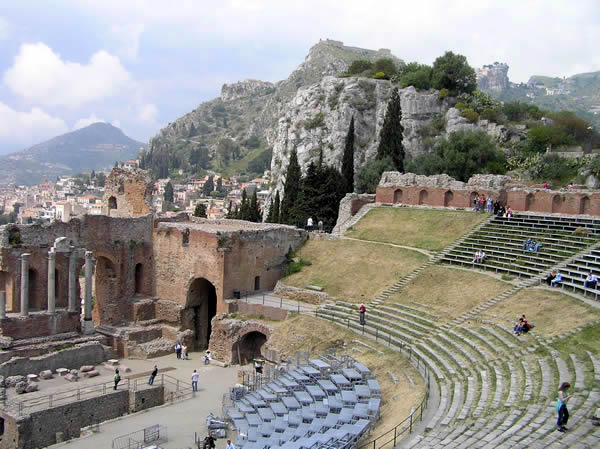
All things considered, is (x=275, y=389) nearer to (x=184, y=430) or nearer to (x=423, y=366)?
(x=184, y=430)

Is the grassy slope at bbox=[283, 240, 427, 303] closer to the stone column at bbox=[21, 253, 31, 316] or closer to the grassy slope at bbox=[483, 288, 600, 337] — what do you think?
the grassy slope at bbox=[483, 288, 600, 337]

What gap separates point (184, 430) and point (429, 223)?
22.0 meters

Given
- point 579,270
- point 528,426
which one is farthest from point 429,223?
point 528,426

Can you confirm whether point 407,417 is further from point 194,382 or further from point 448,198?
point 448,198

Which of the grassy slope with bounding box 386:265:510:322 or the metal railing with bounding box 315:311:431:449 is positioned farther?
the grassy slope with bounding box 386:265:510:322

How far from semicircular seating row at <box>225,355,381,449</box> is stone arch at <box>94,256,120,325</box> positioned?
1434 cm

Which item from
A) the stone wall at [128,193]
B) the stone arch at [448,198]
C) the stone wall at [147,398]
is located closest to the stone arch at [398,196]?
the stone arch at [448,198]

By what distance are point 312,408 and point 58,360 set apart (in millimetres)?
15364

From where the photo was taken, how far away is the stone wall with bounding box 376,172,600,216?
3572 cm

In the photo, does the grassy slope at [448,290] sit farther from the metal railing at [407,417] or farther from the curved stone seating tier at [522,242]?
the metal railing at [407,417]

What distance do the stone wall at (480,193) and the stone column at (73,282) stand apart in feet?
71.8

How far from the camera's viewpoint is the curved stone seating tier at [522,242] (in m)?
29.7

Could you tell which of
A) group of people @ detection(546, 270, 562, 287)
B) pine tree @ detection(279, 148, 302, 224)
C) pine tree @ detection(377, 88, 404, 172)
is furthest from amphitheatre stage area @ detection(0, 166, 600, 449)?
pine tree @ detection(377, 88, 404, 172)

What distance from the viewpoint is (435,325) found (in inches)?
1038
